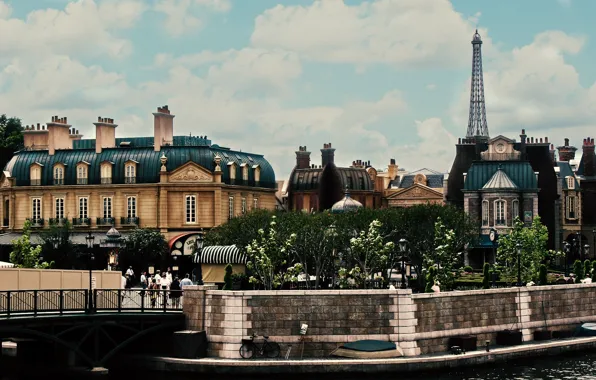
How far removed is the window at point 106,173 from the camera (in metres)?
103

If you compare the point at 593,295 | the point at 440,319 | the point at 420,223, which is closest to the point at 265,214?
the point at 420,223

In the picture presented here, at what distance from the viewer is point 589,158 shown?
453 feet

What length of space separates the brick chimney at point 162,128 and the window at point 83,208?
23.2 feet

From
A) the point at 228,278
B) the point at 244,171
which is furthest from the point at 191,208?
the point at 228,278

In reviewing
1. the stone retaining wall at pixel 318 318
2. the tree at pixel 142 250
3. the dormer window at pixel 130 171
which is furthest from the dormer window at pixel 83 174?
the stone retaining wall at pixel 318 318

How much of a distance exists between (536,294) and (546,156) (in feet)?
169

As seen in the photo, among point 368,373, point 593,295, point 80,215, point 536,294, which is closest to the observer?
point 368,373

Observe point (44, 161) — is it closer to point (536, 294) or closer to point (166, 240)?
point (166, 240)

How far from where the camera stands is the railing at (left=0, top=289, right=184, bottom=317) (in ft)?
171

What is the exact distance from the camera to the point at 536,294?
65.1 m

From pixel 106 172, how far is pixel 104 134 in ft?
15.4

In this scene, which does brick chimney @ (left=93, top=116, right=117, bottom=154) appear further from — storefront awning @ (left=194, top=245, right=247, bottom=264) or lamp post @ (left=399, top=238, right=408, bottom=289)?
lamp post @ (left=399, top=238, right=408, bottom=289)

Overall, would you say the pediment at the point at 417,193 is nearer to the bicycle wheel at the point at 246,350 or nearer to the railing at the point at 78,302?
the railing at the point at 78,302

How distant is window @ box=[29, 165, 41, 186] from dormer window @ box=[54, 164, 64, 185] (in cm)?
156
